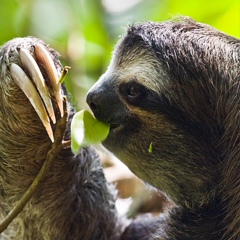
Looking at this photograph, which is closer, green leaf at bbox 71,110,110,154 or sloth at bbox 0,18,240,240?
green leaf at bbox 71,110,110,154


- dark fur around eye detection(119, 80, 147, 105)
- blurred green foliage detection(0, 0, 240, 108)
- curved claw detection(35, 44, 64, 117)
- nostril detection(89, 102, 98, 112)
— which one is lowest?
blurred green foliage detection(0, 0, 240, 108)

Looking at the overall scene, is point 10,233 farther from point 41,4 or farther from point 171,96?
point 41,4

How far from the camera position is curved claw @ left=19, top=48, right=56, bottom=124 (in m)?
2.19

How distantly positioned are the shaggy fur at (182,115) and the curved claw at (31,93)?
0.62ft

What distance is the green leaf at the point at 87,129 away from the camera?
2137 mm

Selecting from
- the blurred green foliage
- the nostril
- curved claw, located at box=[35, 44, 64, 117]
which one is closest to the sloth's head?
the nostril

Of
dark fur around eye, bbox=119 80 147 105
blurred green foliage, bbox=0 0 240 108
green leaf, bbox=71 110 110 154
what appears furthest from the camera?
blurred green foliage, bbox=0 0 240 108

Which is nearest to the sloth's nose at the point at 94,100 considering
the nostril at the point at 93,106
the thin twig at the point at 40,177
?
the nostril at the point at 93,106

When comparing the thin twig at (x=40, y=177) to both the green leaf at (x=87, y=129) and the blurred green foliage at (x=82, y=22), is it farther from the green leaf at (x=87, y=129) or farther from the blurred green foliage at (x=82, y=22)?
the blurred green foliage at (x=82, y=22)

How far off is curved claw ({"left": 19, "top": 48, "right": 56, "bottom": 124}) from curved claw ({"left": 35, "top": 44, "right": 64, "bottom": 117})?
0.04 meters

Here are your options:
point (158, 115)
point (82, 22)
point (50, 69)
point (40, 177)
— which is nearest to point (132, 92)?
point (158, 115)

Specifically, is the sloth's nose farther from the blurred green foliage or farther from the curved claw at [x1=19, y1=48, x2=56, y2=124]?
the blurred green foliage

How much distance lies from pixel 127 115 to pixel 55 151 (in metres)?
0.29

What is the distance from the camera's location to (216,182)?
7.60 feet
